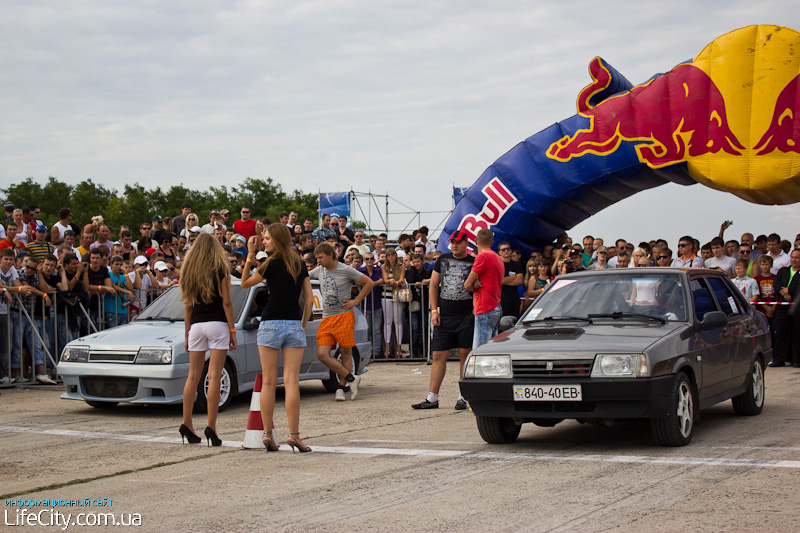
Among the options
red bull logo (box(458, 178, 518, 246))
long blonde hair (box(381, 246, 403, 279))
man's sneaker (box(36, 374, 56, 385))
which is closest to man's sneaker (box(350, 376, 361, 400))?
man's sneaker (box(36, 374, 56, 385))

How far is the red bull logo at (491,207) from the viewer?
675 inches

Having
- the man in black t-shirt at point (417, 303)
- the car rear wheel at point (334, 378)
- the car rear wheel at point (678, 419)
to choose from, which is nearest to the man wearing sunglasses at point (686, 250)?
the man in black t-shirt at point (417, 303)

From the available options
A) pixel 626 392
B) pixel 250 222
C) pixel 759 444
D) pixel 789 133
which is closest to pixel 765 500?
pixel 626 392

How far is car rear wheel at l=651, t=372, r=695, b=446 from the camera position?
7109 millimetres

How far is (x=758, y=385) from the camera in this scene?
9.29m

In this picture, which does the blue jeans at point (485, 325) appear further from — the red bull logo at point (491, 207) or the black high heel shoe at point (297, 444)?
the red bull logo at point (491, 207)

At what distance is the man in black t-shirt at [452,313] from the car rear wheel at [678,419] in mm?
3266

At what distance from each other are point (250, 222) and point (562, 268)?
755cm

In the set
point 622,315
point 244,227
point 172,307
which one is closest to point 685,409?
point 622,315

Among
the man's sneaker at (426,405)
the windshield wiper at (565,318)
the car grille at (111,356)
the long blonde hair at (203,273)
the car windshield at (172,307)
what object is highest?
the long blonde hair at (203,273)

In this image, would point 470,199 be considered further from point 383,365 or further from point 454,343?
point 454,343

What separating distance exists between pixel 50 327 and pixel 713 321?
1049 centimetres

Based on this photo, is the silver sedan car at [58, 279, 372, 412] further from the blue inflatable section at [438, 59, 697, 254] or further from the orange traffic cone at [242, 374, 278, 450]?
the blue inflatable section at [438, 59, 697, 254]

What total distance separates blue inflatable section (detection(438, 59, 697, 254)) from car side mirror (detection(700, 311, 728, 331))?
8.38 m
